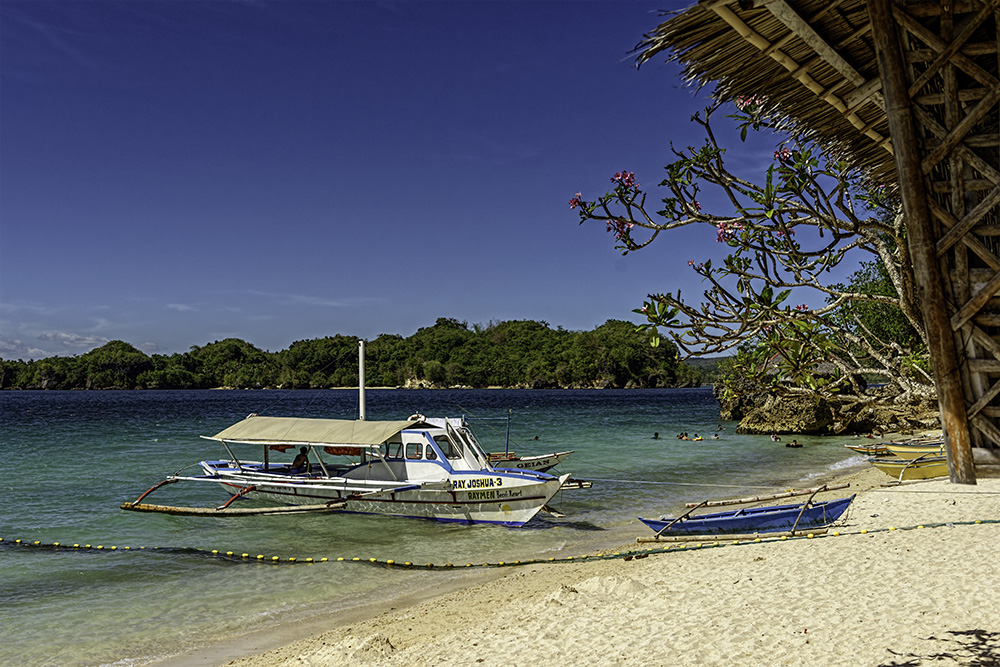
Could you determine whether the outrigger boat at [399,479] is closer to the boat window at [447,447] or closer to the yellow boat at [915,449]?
the boat window at [447,447]

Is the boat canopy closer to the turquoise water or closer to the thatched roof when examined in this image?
the turquoise water

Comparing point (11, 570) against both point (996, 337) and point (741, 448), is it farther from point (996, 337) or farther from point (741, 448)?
point (741, 448)

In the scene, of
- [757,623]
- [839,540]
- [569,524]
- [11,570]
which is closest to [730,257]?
[757,623]

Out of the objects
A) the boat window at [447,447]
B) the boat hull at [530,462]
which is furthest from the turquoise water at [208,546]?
the boat window at [447,447]

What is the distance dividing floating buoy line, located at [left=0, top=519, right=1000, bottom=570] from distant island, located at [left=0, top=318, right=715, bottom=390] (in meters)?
145

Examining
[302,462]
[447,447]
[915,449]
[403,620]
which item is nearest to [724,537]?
[403,620]

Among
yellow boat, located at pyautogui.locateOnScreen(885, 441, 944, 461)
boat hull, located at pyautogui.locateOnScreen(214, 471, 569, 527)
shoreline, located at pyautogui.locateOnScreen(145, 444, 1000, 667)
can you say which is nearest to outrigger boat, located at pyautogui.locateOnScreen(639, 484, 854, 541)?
shoreline, located at pyautogui.locateOnScreen(145, 444, 1000, 667)

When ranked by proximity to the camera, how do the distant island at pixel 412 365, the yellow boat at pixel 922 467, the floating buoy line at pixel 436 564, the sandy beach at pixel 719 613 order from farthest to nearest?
the distant island at pixel 412 365
the yellow boat at pixel 922 467
the floating buoy line at pixel 436 564
the sandy beach at pixel 719 613

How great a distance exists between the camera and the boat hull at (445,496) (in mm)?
17203

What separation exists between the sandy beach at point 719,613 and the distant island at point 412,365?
151 meters

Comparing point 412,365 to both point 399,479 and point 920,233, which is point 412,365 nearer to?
point 399,479

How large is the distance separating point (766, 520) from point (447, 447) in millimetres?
8515

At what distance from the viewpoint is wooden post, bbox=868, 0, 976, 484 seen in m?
2.47

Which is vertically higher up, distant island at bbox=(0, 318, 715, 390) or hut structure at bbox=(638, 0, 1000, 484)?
distant island at bbox=(0, 318, 715, 390)
